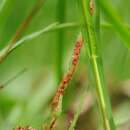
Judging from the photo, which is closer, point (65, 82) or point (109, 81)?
point (65, 82)

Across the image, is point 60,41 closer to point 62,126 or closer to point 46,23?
point 62,126

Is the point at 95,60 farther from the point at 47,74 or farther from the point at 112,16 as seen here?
the point at 47,74

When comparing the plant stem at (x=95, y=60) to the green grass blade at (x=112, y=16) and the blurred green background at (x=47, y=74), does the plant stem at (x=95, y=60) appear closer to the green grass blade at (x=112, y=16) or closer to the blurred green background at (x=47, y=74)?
the green grass blade at (x=112, y=16)

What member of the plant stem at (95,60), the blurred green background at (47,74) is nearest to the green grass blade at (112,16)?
the plant stem at (95,60)

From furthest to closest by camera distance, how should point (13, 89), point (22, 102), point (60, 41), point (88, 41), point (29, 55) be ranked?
point (29, 55), point (13, 89), point (22, 102), point (60, 41), point (88, 41)

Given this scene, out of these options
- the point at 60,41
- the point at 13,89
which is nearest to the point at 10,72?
the point at 13,89

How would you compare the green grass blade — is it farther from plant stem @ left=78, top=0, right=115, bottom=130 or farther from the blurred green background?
the blurred green background

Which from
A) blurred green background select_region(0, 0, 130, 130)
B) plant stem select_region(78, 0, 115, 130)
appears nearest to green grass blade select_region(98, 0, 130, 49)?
plant stem select_region(78, 0, 115, 130)
